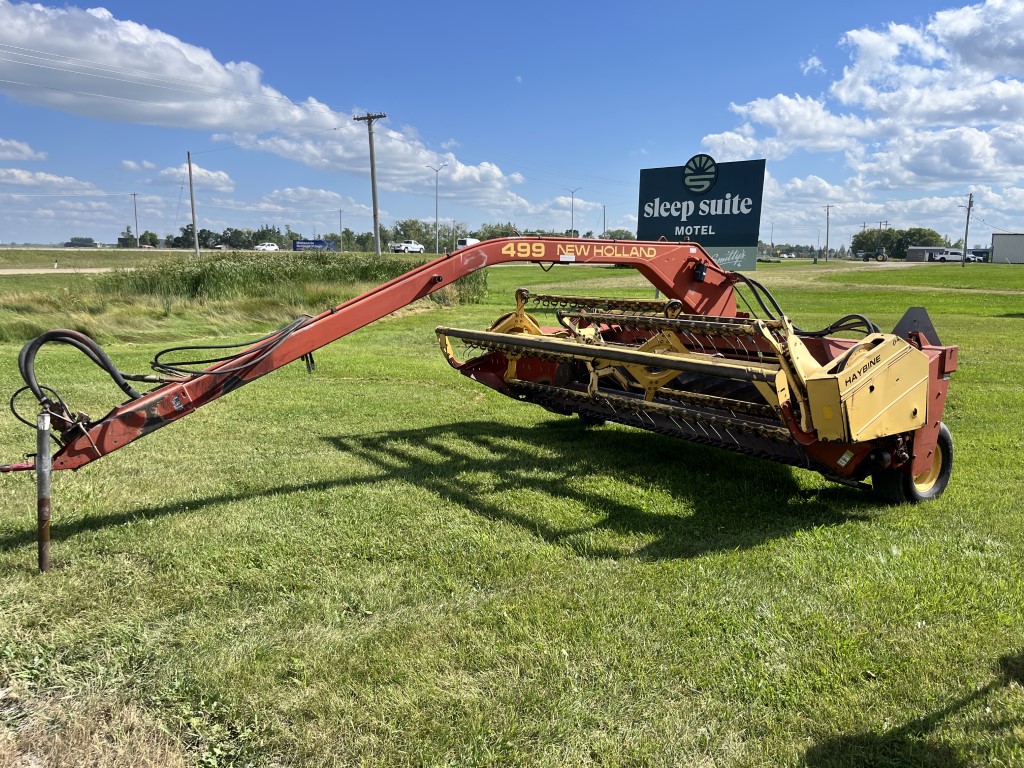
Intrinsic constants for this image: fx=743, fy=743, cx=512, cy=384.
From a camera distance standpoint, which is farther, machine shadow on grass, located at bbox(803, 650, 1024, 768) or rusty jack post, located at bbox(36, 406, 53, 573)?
rusty jack post, located at bbox(36, 406, 53, 573)

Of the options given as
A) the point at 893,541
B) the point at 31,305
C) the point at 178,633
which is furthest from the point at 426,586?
the point at 31,305

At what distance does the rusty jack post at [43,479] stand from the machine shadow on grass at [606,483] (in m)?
2.29

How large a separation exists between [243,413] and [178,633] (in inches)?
194

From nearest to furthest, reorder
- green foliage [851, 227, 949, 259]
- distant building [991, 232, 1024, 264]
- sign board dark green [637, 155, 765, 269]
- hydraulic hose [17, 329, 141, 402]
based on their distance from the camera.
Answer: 1. hydraulic hose [17, 329, 141, 402]
2. sign board dark green [637, 155, 765, 269]
3. distant building [991, 232, 1024, 264]
4. green foliage [851, 227, 949, 259]

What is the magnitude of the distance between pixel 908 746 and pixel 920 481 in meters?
3.05

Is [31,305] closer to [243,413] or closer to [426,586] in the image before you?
[243,413]

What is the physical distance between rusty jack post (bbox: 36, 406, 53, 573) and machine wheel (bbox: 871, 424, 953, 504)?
16.1ft

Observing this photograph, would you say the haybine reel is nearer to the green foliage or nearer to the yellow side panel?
the yellow side panel

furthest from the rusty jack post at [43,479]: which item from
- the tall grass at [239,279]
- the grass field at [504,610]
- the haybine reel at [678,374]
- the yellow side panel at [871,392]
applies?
the tall grass at [239,279]

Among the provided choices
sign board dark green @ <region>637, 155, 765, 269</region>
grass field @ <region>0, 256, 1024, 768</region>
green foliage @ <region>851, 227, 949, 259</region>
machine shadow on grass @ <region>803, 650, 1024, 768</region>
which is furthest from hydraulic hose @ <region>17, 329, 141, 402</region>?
green foliage @ <region>851, 227, 949, 259</region>

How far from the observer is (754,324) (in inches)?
177

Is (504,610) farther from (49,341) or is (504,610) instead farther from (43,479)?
(49,341)

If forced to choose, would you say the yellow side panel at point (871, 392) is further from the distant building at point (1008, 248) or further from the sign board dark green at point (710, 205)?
the distant building at point (1008, 248)

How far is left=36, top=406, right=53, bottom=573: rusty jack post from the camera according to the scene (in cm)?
373
